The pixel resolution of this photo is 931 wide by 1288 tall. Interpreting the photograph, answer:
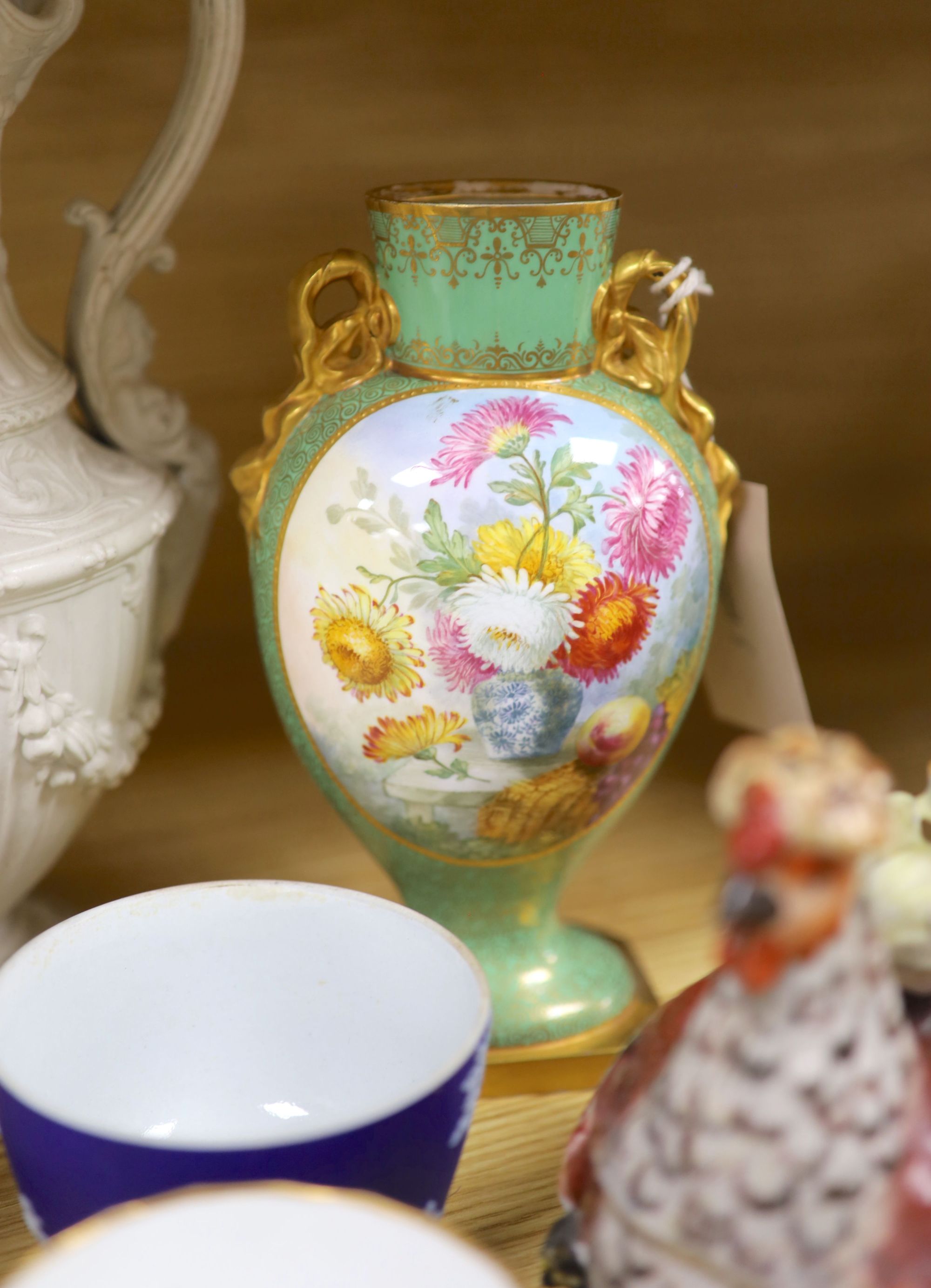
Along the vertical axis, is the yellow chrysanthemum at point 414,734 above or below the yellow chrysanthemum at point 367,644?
below

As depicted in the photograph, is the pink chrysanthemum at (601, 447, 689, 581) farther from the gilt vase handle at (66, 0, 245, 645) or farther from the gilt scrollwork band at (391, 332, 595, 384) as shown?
the gilt vase handle at (66, 0, 245, 645)

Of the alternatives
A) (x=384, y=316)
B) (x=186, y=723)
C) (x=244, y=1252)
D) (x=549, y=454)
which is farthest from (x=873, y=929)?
(x=186, y=723)

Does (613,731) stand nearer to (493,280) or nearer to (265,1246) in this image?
(493,280)

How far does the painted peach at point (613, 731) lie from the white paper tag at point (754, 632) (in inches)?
3.4

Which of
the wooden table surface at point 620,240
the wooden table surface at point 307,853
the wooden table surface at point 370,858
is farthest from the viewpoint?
the wooden table surface at point 620,240

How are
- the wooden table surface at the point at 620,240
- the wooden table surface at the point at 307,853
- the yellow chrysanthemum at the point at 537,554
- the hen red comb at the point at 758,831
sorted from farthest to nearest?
the wooden table surface at the point at 620,240 < the wooden table surface at the point at 307,853 < the yellow chrysanthemum at the point at 537,554 < the hen red comb at the point at 758,831

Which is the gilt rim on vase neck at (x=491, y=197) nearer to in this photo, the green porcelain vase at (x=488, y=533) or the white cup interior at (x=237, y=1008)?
the green porcelain vase at (x=488, y=533)

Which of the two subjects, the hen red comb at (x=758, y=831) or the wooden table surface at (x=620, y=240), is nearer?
the hen red comb at (x=758, y=831)

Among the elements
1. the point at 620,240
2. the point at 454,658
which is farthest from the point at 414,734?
the point at 620,240

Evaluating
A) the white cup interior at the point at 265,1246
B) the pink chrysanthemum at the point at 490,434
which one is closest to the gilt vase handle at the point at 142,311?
the pink chrysanthemum at the point at 490,434

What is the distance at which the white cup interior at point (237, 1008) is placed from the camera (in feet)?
1.94

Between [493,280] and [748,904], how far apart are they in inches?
16.0

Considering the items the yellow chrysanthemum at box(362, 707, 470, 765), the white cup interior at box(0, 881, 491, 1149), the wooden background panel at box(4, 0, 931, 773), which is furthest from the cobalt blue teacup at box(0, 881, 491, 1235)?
the wooden background panel at box(4, 0, 931, 773)

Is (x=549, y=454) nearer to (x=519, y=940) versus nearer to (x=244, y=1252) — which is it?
(x=519, y=940)
